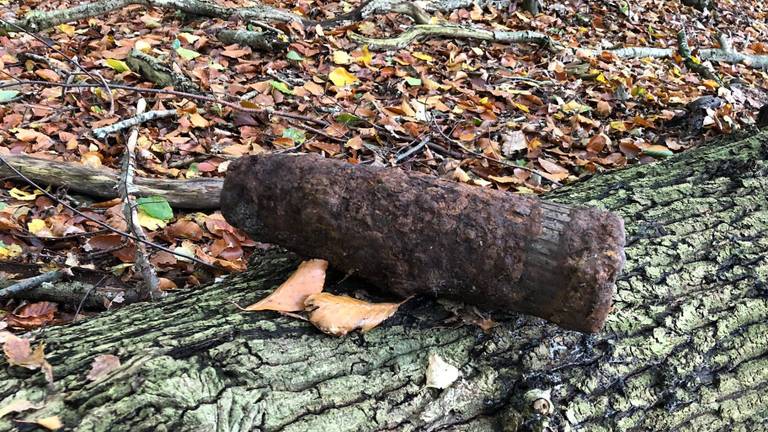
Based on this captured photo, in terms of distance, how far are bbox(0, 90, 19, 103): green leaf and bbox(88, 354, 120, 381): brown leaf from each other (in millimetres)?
2736

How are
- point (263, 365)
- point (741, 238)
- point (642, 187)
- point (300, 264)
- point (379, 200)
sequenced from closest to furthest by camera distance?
point (263, 365) < point (379, 200) < point (300, 264) < point (741, 238) < point (642, 187)

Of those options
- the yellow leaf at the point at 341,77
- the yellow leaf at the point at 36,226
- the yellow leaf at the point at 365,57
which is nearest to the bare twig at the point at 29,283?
the yellow leaf at the point at 36,226

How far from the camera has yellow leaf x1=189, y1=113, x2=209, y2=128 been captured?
341 cm

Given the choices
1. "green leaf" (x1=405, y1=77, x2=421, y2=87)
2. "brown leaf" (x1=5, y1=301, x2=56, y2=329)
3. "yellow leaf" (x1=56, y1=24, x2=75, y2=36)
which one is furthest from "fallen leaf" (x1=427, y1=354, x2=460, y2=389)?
"yellow leaf" (x1=56, y1=24, x2=75, y2=36)

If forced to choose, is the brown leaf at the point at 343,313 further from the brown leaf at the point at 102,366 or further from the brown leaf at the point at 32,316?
the brown leaf at the point at 32,316

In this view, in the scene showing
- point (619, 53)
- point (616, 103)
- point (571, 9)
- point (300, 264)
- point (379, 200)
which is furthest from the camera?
point (571, 9)

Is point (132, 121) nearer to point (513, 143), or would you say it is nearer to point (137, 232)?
point (137, 232)

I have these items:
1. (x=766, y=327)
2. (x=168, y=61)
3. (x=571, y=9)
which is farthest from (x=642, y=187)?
(x=571, y=9)

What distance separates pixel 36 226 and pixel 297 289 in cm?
151

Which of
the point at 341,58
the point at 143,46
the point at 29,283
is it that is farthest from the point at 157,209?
the point at 341,58

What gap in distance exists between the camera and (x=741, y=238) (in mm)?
2078

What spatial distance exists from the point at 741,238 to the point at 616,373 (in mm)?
866

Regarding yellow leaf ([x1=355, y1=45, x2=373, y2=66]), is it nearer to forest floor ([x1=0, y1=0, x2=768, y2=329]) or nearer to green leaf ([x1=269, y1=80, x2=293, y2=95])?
forest floor ([x1=0, y1=0, x2=768, y2=329])

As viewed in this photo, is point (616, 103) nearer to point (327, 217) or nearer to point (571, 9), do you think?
point (571, 9)
